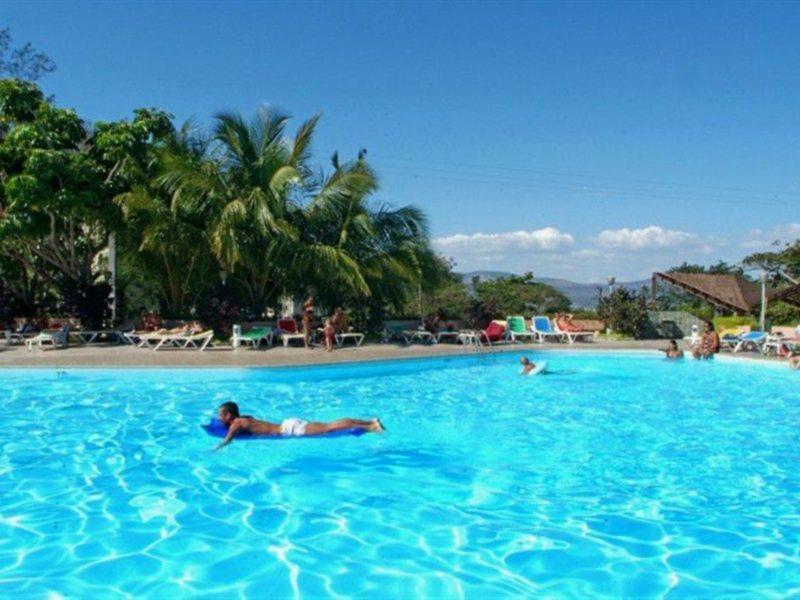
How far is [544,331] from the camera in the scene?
64.1 ft

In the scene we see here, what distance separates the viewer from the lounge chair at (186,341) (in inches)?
602

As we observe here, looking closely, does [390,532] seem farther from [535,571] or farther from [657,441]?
[657,441]

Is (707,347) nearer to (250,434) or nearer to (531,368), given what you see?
(531,368)

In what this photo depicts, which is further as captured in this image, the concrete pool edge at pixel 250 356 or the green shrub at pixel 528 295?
the green shrub at pixel 528 295

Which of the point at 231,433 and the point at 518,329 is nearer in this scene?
the point at 231,433

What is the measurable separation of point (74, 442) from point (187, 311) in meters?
11.3

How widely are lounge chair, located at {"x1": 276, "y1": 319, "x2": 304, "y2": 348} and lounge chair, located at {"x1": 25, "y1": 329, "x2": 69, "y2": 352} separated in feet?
16.2

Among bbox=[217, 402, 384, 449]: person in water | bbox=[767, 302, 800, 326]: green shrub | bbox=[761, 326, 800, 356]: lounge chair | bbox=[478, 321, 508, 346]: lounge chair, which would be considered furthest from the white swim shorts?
bbox=[767, 302, 800, 326]: green shrub

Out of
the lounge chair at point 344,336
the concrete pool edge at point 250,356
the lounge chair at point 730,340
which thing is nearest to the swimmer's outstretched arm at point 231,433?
the concrete pool edge at point 250,356

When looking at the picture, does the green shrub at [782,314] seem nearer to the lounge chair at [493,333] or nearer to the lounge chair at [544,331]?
the lounge chair at [544,331]

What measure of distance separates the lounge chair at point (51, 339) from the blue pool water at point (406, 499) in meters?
5.05

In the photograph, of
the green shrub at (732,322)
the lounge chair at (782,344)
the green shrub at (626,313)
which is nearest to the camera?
A: the lounge chair at (782,344)

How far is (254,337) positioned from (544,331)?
331 inches

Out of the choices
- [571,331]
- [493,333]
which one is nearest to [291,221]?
[493,333]
